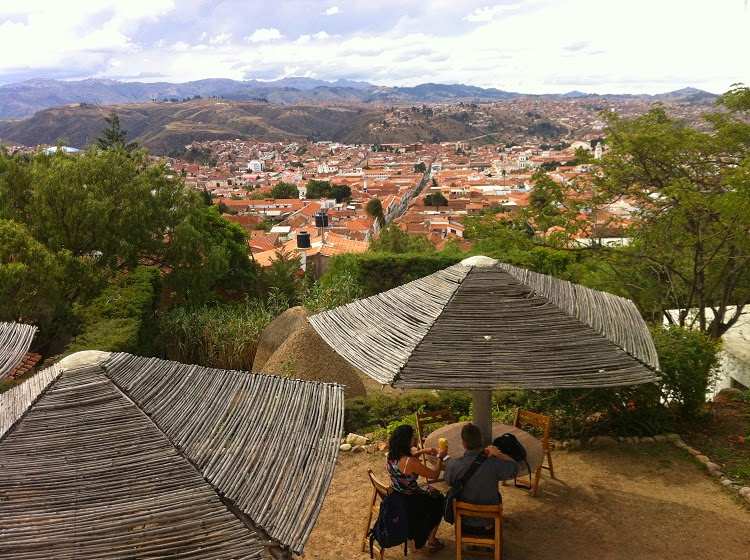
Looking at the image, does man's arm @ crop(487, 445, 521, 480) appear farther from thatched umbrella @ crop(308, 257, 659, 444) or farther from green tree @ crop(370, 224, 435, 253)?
green tree @ crop(370, 224, 435, 253)

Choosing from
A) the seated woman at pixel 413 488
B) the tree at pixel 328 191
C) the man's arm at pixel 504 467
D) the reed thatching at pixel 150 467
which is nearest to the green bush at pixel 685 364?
the man's arm at pixel 504 467

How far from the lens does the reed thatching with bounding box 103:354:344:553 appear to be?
3.25m

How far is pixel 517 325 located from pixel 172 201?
10.8 metres

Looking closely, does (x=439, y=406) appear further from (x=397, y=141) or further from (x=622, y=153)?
(x=397, y=141)

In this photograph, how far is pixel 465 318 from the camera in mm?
5012

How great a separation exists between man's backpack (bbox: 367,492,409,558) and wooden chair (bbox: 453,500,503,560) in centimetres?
40

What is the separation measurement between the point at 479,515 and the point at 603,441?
116 inches

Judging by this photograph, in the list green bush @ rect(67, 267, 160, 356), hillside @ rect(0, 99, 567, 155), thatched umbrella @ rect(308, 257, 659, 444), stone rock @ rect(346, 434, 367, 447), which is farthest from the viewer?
hillside @ rect(0, 99, 567, 155)

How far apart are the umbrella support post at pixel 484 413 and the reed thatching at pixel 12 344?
4.37m

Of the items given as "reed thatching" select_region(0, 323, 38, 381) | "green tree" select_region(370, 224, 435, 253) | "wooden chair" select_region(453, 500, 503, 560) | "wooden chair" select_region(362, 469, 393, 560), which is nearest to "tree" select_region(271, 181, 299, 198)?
"green tree" select_region(370, 224, 435, 253)

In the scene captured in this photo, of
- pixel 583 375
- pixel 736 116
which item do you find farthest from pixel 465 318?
pixel 736 116

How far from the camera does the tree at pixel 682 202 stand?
8734 millimetres

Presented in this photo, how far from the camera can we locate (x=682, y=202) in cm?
832

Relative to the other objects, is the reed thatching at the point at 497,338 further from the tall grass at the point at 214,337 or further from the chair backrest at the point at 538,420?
the tall grass at the point at 214,337
